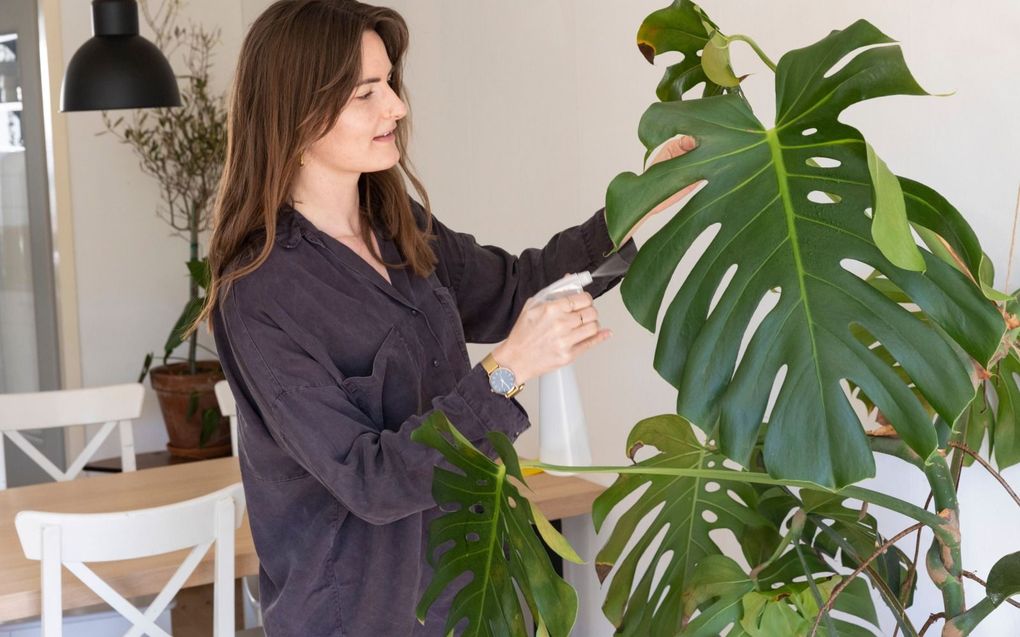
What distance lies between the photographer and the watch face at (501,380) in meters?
1.50

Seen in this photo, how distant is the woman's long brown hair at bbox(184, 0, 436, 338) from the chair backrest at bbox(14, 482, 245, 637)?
513mm

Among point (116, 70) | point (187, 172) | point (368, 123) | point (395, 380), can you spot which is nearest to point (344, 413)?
point (395, 380)

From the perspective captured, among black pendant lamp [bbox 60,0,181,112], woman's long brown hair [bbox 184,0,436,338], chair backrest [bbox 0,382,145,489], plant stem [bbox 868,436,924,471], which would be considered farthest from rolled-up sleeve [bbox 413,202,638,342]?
chair backrest [bbox 0,382,145,489]

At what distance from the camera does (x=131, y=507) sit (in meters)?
2.82

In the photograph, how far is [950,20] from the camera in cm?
176

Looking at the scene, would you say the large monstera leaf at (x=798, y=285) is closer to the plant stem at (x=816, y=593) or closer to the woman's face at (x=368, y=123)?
the plant stem at (x=816, y=593)

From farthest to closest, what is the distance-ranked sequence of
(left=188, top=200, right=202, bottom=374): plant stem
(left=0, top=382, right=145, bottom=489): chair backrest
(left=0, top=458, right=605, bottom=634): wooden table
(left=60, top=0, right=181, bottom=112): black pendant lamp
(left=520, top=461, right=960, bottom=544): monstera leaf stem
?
(left=188, top=200, right=202, bottom=374): plant stem
(left=0, top=382, right=145, bottom=489): chair backrest
(left=60, top=0, right=181, bottom=112): black pendant lamp
(left=0, top=458, right=605, bottom=634): wooden table
(left=520, top=461, right=960, bottom=544): monstera leaf stem

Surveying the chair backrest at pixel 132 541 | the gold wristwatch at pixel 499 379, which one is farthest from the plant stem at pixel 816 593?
the chair backrest at pixel 132 541

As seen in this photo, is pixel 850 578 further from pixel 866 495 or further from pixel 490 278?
pixel 490 278

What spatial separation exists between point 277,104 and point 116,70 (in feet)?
5.19

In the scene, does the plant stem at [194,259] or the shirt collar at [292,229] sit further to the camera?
the plant stem at [194,259]

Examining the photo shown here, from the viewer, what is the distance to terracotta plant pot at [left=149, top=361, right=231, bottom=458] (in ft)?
15.1

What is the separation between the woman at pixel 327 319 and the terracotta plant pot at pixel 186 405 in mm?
2855

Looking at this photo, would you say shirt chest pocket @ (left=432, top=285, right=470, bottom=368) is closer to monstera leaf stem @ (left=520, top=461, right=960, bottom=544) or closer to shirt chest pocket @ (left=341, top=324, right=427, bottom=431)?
shirt chest pocket @ (left=341, top=324, right=427, bottom=431)
